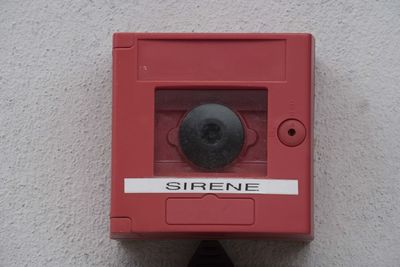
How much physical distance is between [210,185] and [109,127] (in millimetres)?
157

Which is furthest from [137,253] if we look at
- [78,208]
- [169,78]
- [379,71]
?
[379,71]

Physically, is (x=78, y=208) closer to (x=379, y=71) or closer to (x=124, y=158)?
(x=124, y=158)

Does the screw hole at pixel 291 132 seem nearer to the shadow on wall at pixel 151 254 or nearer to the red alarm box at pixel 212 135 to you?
the red alarm box at pixel 212 135

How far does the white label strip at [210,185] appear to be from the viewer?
2.19 feet

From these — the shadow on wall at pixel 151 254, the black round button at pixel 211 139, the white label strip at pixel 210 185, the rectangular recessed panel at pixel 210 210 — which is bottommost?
the shadow on wall at pixel 151 254

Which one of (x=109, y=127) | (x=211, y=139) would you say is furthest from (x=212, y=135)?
(x=109, y=127)

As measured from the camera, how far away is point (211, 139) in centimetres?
69

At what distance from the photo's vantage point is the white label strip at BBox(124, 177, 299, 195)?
667 millimetres

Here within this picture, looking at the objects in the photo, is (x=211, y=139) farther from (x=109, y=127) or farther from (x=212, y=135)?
(x=109, y=127)

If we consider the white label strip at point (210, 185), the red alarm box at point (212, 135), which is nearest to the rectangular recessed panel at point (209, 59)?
the red alarm box at point (212, 135)

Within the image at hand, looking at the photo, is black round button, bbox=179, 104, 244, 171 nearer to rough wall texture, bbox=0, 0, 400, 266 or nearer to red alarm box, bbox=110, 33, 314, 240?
red alarm box, bbox=110, 33, 314, 240

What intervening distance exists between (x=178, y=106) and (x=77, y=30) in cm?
17

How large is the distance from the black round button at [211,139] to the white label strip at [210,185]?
0.02 meters

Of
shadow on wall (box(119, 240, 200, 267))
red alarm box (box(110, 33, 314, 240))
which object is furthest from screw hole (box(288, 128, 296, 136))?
shadow on wall (box(119, 240, 200, 267))
